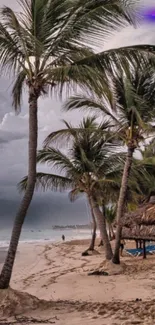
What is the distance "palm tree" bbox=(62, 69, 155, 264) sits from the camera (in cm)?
1342

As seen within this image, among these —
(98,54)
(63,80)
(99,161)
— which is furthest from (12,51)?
(99,161)

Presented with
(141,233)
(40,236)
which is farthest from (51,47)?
(40,236)

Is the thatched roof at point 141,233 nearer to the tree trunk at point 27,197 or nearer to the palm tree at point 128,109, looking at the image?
the palm tree at point 128,109

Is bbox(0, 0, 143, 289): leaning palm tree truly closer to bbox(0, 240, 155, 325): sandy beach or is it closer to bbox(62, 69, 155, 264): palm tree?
bbox(0, 240, 155, 325): sandy beach

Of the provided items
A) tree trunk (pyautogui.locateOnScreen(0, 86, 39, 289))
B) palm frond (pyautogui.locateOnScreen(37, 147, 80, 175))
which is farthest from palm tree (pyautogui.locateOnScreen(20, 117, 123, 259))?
tree trunk (pyautogui.locateOnScreen(0, 86, 39, 289))

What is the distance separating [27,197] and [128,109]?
6.77 meters

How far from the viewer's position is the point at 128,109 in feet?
44.5

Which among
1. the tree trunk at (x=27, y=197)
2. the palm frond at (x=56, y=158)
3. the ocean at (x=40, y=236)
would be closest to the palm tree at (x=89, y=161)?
the palm frond at (x=56, y=158)

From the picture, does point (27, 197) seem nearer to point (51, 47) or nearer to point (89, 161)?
point (51, 47)

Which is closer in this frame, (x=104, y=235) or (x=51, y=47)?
(x=51, y=47)

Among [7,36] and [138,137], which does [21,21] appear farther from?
[138,137]

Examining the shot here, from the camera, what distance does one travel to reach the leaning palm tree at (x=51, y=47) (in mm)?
7836

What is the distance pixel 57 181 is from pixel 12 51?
37.9ft

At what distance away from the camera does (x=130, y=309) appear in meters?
6.57
